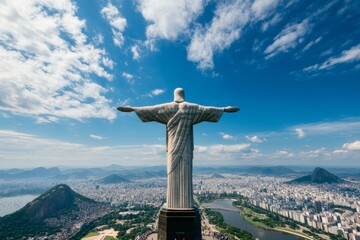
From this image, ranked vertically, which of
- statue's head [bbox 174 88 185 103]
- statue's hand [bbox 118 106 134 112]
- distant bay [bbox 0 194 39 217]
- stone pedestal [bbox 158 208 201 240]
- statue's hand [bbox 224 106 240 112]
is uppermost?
statue's head [bbox 174 88 185 103]

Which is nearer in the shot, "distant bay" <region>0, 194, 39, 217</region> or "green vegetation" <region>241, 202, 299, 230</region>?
"green vegetation" <region>241, 202, 299, 230</region>

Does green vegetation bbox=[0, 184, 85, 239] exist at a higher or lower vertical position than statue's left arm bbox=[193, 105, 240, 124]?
lower

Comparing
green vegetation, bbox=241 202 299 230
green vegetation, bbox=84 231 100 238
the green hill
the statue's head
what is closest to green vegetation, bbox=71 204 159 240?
green vegetation, bbox=84 231 100 238

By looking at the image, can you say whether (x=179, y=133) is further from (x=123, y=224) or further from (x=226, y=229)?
(x=123, y=224)

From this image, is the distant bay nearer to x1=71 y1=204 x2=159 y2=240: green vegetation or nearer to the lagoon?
x1=71 y1=204 x2=159 y2=240: green vegetation

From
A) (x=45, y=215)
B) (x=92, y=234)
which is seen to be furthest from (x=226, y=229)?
(x=45, y=215)

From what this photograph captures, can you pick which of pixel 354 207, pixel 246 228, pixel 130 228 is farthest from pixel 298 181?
pixel 130 228

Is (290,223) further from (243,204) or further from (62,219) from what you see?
(62,219)

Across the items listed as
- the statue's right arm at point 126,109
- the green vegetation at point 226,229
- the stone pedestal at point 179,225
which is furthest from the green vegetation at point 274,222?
the statue's right arm at point 126,109
